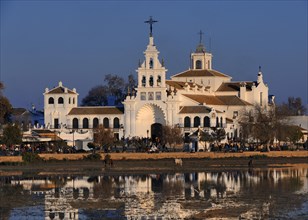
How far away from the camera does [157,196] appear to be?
175ft

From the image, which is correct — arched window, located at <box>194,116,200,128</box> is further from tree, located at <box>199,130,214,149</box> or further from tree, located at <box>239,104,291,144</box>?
tree, located at <box>199,130,214,149</box>

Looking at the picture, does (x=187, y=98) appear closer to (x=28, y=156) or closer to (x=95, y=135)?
(x=95, y=135)

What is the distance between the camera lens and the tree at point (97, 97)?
139750mm

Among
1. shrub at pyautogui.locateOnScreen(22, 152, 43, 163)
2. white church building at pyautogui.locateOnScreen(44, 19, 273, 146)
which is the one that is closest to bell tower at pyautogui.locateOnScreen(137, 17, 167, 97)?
white church building at pyautogui.locateOnScreen(44, 19, 273, 146)

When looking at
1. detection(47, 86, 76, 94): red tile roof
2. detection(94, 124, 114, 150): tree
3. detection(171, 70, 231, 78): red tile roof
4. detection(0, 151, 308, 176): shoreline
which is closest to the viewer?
detection(0, 151, 308, 176): shoreline

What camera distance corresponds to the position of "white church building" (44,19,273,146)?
116m

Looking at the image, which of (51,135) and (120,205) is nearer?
(120,205)

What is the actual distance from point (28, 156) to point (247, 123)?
39.1m

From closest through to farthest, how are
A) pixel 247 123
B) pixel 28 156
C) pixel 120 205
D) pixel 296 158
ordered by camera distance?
1. pixel 120 205
2. pixel 28 156
3. pixel 296 158
4. pixel 247 123

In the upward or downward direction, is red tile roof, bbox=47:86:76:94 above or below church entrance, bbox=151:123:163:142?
above

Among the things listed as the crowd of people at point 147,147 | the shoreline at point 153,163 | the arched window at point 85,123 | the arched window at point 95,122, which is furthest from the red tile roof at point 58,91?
the shoreline at point 153,163

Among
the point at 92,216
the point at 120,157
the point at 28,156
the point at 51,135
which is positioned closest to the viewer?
the point at 92,216

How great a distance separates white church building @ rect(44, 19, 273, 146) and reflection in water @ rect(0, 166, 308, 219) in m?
44.5

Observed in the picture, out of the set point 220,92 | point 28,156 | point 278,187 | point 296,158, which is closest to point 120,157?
point 28,156
